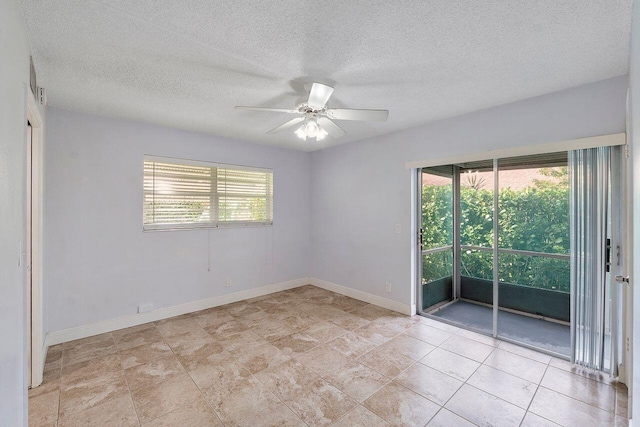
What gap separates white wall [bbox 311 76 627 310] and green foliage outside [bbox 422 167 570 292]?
1.39 feet

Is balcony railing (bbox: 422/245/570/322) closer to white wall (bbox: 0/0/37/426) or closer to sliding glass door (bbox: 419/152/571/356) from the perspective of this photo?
sliding glass door (bbox: 419/152/571/356)

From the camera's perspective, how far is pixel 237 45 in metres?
1.86

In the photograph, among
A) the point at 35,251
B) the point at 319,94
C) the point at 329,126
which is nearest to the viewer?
the point at 319,94

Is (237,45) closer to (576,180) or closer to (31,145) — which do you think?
(31,145)

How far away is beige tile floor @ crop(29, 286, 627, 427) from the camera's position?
1968 millimetres

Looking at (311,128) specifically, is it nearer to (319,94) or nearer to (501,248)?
(319,94)

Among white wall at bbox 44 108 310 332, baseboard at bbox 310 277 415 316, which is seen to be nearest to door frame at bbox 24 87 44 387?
white wall at bbox 44 108 310 332

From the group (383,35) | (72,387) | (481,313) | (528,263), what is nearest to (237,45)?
(383,35)

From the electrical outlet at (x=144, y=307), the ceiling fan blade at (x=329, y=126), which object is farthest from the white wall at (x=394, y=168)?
the electrical outlet at (x=144, y=307)

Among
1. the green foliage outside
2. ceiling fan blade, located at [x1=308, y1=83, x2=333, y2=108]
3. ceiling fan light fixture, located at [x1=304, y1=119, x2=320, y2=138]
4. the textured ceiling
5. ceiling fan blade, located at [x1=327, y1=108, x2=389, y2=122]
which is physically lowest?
the green foliage outside

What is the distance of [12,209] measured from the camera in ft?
4.46

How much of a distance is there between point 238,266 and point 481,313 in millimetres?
3486

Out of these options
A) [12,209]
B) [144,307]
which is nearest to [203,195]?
[144,307]

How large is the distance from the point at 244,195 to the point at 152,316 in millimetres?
2020
